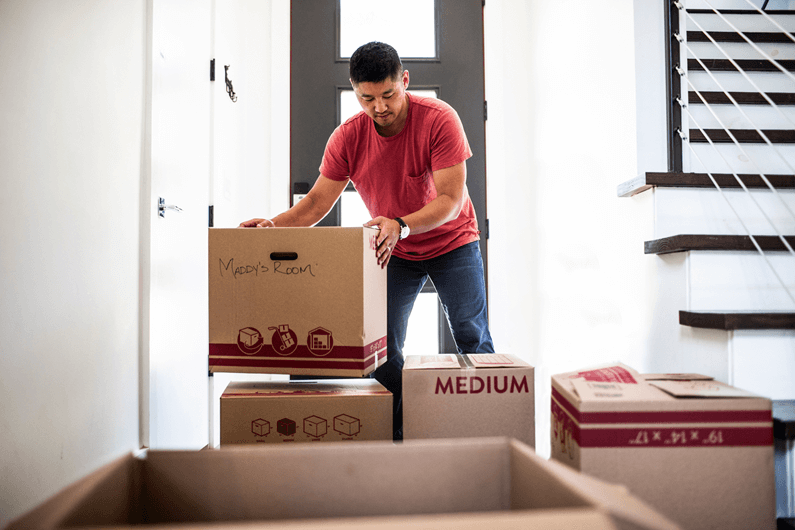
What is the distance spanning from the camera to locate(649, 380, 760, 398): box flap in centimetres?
71

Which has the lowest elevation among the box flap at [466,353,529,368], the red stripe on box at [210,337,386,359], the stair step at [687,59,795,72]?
the box flap at [466,353,529,368]

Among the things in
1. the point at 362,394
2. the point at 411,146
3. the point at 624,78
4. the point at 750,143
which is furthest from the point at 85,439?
the point at 750,143

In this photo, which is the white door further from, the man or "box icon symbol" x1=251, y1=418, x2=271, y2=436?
"box icon symbol" x1=251, y1=418, x2=271, y2=436

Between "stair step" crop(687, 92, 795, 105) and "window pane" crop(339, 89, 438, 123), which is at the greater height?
"window pane" crop(339, 89, 438, 123)

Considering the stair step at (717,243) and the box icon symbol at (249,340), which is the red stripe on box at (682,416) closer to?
the stair step at (717,243)

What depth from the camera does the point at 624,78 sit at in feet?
5.18

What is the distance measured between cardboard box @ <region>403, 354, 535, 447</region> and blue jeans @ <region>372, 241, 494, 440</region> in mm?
497

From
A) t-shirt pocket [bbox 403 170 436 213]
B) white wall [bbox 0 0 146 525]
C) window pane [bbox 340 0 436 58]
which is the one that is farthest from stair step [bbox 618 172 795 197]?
window pane [bbox 340 0 436 58]

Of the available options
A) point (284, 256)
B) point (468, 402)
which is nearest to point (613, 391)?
point (468, 402)

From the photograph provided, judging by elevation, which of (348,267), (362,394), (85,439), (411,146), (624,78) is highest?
(624,78)

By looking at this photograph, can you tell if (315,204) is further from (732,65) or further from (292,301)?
(732,65)

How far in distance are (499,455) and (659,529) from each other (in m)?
0.21

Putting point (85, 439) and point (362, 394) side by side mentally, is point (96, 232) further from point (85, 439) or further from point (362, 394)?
point (362, 394)

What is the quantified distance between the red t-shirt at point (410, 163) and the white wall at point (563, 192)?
1.58 feet
